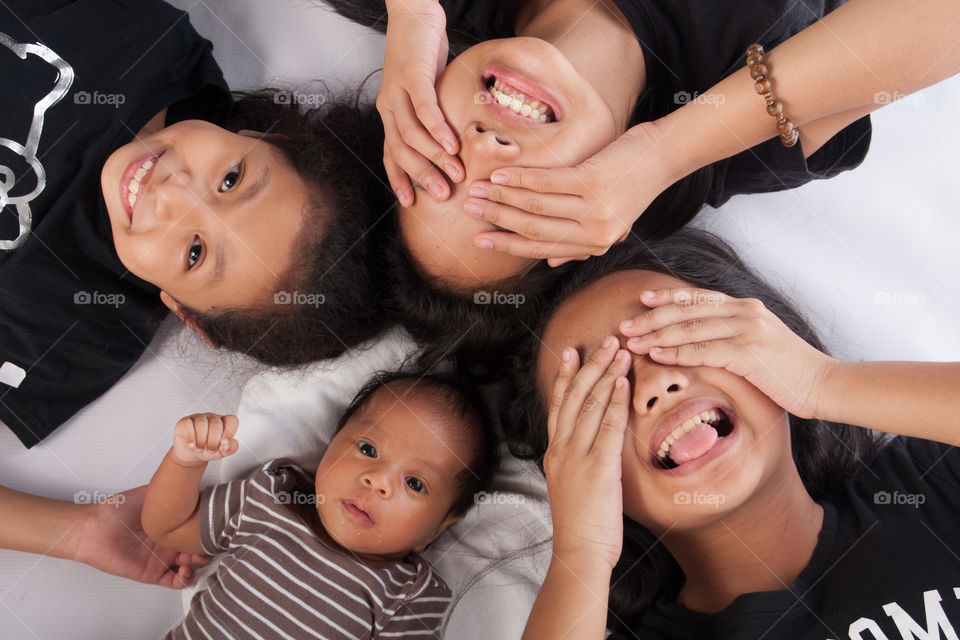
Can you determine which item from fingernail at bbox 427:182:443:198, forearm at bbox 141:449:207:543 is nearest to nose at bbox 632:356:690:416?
fingernail at bbox 427:182:443:198

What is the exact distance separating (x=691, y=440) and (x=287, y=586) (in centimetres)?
66

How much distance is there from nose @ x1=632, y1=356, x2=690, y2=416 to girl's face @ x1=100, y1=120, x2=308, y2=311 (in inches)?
21.2

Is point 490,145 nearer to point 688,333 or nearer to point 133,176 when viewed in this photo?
point 688,333

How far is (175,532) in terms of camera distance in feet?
4.08

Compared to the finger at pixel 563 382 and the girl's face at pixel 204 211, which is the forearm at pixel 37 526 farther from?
the finger at pixel 563 382

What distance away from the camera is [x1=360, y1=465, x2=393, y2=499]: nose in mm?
1149

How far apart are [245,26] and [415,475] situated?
92 centimetres

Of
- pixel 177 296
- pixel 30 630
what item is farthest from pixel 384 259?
pixel 30 630

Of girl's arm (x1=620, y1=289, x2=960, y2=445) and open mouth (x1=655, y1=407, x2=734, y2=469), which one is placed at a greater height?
girl's arm (x1=620, y1=289, x2=960, y2=445)
